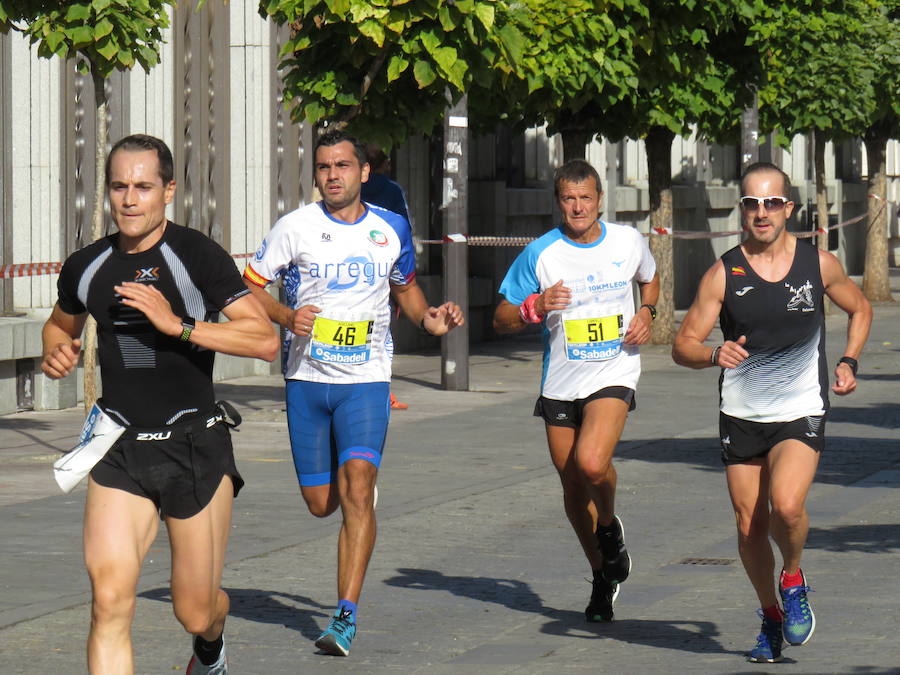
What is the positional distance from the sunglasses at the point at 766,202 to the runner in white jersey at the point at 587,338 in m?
0.99

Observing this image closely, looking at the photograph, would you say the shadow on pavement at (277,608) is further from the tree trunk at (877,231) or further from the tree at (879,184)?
the tree trunk at (877,231)

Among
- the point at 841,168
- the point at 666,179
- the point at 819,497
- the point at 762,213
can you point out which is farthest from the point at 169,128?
the point at 841,168

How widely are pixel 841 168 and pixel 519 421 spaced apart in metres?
28.0

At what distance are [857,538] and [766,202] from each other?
320 cm

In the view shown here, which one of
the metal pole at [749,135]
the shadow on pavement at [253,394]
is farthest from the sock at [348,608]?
the metal pole at [749,135]

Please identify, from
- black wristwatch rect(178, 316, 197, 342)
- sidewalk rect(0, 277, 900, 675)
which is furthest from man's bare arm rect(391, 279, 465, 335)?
black wristwatch rect(178, 316, 197, 342)

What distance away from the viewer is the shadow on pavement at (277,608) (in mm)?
7468

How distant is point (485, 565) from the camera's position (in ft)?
29.2

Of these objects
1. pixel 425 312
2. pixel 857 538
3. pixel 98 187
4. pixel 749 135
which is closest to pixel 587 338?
pixel 425 312

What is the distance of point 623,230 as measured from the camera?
7953mm

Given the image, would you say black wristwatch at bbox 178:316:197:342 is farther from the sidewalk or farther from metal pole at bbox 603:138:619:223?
metal pole at bbox 603:138:619:223

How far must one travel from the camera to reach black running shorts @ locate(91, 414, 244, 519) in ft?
18.4

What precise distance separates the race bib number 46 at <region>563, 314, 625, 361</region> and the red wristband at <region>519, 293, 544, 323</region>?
0.51 feet

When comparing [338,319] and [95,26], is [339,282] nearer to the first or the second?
[338,319]
